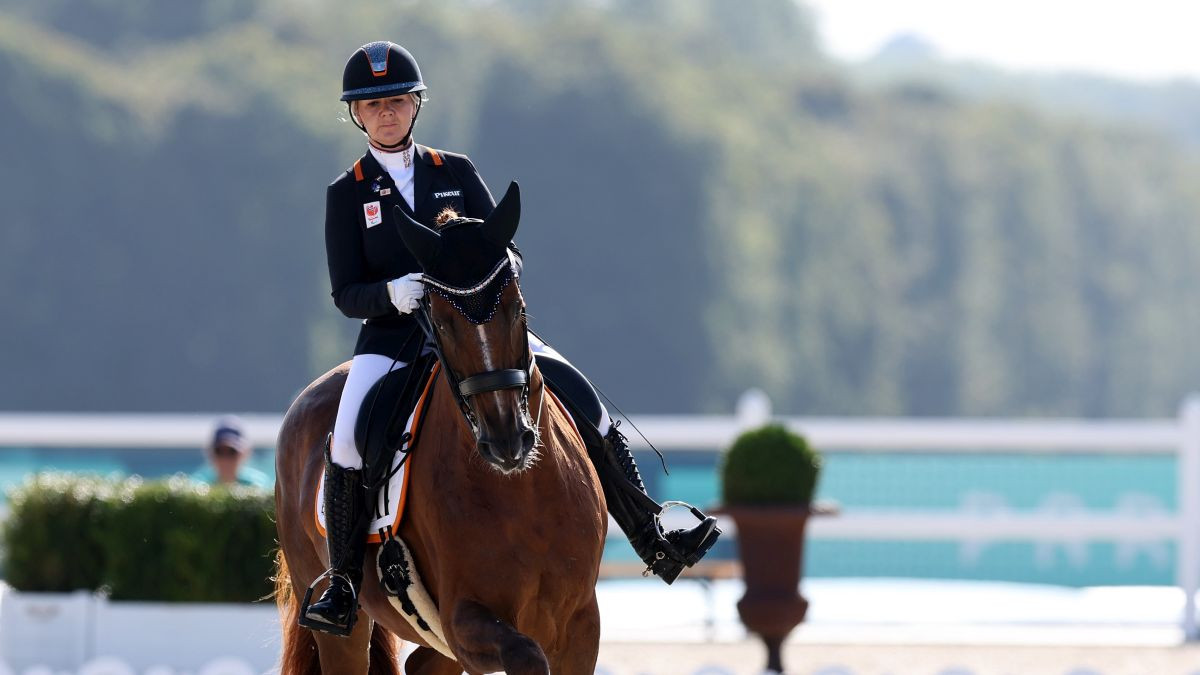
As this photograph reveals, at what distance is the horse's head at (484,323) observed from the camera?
5.08m

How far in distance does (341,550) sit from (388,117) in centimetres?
152

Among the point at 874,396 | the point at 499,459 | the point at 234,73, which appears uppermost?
the point at 234,73

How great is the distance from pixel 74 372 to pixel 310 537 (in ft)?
169

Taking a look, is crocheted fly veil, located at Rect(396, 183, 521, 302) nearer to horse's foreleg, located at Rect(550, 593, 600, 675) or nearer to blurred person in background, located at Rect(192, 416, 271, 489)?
horse's foreleg, located at Rect(550, 593, 600, 675)

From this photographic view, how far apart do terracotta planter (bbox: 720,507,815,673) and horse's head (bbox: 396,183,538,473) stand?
556 centimetres

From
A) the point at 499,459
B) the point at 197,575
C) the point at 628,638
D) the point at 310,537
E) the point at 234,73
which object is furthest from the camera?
the point at 234,73

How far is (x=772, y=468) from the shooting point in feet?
35.6

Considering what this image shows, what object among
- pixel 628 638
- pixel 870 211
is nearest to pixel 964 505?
pixel 628 638

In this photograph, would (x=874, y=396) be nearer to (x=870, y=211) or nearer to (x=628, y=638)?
(x=870, y=211)

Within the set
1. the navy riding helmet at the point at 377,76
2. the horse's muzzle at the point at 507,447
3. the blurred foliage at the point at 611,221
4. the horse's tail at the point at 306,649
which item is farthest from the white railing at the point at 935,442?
the blurred foliage at the point at 611,221

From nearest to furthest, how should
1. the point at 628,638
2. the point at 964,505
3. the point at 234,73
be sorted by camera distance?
1. the point at 628,638
2. the point at 964,505
3. the point at 234,73

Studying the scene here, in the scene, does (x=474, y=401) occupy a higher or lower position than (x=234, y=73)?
lower

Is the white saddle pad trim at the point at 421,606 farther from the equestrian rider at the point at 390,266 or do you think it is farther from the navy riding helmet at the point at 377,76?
the navy riding helmet at the point at 377,76

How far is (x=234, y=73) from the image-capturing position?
6147cm
